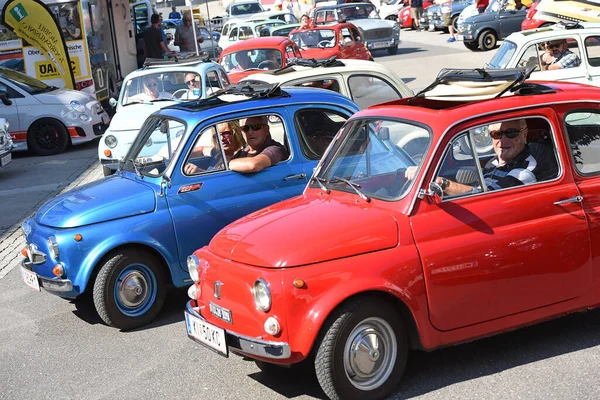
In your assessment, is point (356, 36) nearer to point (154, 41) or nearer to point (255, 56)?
point (154, 41)

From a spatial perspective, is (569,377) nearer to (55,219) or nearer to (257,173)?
(257,173)

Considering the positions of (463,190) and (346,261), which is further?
(463,190)

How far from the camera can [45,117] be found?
17.9m

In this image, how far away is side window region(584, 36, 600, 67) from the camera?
1398cm

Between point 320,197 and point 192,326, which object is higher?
point 320,197

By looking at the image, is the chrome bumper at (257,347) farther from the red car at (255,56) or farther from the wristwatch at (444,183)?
the red car at (255,56)

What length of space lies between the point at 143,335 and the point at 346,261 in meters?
2.60

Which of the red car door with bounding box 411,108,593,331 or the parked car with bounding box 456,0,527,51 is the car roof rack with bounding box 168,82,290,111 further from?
the parked car with bounding box 456,0,527,51

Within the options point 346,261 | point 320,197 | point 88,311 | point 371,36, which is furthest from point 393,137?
point 371,36

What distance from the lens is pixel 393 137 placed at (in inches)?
242

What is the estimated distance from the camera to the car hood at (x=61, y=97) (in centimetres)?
1783

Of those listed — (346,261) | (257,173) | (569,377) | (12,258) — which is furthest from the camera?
(12,258)

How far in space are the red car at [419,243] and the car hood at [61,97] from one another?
12526 millimetres

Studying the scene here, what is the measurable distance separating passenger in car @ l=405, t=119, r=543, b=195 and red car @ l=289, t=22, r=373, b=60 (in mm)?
18006
